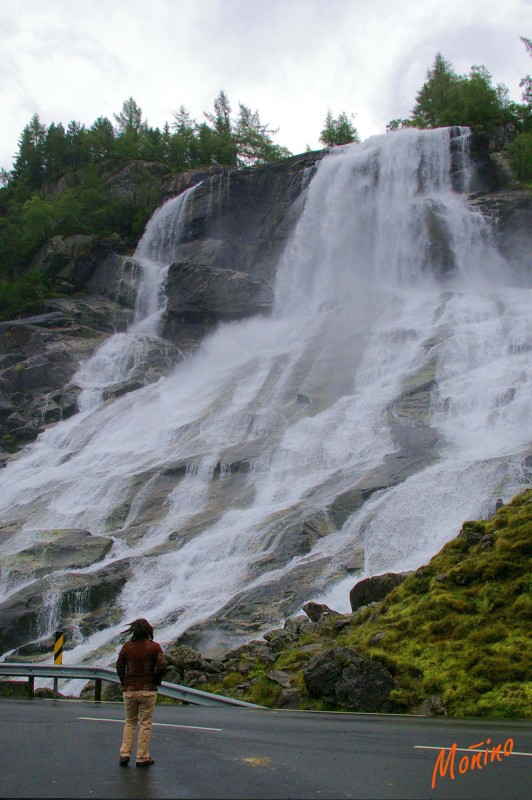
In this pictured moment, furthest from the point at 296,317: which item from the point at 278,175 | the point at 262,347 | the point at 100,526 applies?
the point at 100,526

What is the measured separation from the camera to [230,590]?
2112cm

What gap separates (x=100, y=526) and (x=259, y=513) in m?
6.81

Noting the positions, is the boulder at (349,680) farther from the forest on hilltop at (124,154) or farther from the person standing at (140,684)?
the forest on hilltop at (124,154)

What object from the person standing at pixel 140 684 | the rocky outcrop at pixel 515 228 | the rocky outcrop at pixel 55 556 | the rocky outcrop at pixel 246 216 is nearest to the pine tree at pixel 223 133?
the rocky outcrop at pixel 246 216

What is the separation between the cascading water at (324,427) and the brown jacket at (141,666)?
35.5 feet

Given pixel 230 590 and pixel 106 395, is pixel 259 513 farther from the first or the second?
pixel 106 395

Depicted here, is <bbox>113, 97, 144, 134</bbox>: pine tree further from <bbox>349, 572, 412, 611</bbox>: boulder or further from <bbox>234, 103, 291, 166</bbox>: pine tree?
<bbox>349, 572, 412, 611</bbox>: boulder

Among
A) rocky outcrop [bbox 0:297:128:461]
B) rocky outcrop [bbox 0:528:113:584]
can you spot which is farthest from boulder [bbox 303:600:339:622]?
rocky outcrop [bbox 0:297:128:461]

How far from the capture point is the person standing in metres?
7.08

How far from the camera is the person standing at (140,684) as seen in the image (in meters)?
7.08

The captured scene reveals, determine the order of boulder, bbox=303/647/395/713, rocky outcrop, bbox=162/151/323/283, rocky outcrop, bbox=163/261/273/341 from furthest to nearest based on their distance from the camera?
rocky outcrop, bbox=162/151/323/283 → rocky outcrop, bbox=163/261/273/341 → boulder, bbox=303/647/395/713

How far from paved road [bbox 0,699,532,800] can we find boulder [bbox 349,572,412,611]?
606cm

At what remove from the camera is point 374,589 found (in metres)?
16.8

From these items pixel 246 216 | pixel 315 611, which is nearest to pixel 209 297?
pixel 246 216
